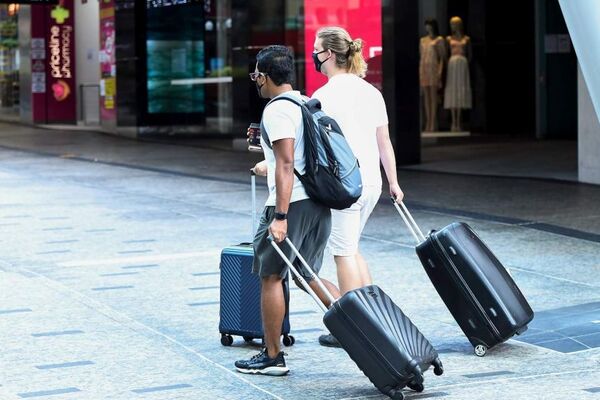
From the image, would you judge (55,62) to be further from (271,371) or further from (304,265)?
(304,265)

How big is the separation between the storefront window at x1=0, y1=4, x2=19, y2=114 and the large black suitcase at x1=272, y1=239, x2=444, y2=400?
32857 mm

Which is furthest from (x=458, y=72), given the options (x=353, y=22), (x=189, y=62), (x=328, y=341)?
(x=328, y=341)

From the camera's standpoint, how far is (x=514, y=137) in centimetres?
2411

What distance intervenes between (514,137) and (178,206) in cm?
1155

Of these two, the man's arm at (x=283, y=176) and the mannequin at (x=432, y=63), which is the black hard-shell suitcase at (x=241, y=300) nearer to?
the man's arm at (x=283, y=176)

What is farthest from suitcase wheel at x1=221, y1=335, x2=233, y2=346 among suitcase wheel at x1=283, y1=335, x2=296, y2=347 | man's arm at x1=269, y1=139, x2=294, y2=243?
man's arm at x1=269, y1=139, x2=294, y2=243

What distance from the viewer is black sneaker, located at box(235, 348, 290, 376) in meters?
6.40

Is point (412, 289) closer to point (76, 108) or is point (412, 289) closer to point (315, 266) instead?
point (315, 266)

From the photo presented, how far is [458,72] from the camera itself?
25406 millimetres

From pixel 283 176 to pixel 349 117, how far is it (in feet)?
3.28

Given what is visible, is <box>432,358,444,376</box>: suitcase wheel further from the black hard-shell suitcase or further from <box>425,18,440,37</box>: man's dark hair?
<box>425,18,440,37</box>: man's dark hair

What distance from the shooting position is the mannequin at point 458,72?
2541 centimetres

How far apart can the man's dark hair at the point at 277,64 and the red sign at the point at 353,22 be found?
12.2 m

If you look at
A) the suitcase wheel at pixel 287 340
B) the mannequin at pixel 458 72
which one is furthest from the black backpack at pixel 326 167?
the mannequin at pixel 458 72
